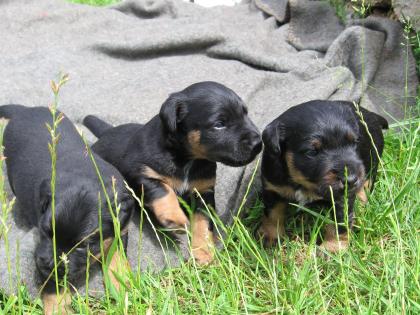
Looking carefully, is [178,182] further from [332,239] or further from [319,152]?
[332,239]

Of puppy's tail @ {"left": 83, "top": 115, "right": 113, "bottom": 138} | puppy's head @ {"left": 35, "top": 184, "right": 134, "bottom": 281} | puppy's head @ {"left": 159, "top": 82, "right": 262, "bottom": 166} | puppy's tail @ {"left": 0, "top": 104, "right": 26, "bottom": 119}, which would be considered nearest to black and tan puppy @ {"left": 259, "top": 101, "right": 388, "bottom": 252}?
puppy's head @ {"left": 159, "top": 82, "right": 262, "bottom": 166}

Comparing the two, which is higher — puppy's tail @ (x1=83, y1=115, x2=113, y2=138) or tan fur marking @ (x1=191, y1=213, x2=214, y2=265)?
puppy's tail @ (x1=83, y1=115, x2=113, y2=138)

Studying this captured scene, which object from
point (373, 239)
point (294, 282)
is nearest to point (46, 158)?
point (294, 282)

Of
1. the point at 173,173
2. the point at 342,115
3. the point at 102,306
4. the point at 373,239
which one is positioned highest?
the point at 342,115

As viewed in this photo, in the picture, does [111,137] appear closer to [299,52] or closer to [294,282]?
[294,282]

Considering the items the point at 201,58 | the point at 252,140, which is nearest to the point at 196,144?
the point at 252,140

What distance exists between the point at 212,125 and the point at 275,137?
1.24 feet

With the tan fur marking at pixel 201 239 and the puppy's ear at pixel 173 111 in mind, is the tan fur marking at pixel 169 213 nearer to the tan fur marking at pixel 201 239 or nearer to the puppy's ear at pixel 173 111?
the tan fur marking at pixel 201 239

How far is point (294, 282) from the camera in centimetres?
270

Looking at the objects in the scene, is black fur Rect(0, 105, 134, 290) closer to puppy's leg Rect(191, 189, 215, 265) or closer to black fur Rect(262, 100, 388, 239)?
puppy's leg Rect(191, 189, 215, 265)

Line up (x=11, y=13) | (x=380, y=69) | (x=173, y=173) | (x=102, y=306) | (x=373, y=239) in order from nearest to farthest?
(x=102, y=306) → (x=373, y=239) → (x=173, y=173) → (x=380, y=69) → (x=11, y=13)

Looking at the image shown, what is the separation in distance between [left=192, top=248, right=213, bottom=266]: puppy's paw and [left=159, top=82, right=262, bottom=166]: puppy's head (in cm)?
54

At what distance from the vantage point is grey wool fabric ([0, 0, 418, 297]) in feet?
15.5

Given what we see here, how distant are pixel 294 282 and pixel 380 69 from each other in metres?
3.10
